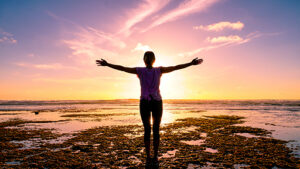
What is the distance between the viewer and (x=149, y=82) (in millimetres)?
6090

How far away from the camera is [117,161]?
7.22 metres

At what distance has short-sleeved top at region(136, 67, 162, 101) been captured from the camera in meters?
6.04

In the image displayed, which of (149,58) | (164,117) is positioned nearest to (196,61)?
(149,58)

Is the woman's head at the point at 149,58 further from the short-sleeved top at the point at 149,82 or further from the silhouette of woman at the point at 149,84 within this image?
the short-sleeved top at the point at 149,82

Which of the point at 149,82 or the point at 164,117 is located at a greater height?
the point at 149,82

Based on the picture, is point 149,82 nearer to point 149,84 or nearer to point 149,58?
point 149,84

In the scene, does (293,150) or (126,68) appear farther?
(293,150)

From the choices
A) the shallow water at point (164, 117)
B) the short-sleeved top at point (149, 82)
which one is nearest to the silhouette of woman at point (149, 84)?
the short-sleeved top at point (149, 82)

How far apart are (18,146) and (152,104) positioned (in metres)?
8.67

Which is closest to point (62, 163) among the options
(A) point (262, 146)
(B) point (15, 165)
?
(B) point (15, 165)

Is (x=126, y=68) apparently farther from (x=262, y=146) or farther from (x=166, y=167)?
(x=262, y=146)

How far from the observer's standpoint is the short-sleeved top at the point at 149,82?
6.04 m

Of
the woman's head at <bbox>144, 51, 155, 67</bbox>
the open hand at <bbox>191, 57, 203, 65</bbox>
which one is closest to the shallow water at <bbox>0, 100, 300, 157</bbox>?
the open hand at <bbox>191, 57, 203, 65</bbox>

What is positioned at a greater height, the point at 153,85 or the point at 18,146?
the point at 153,85
